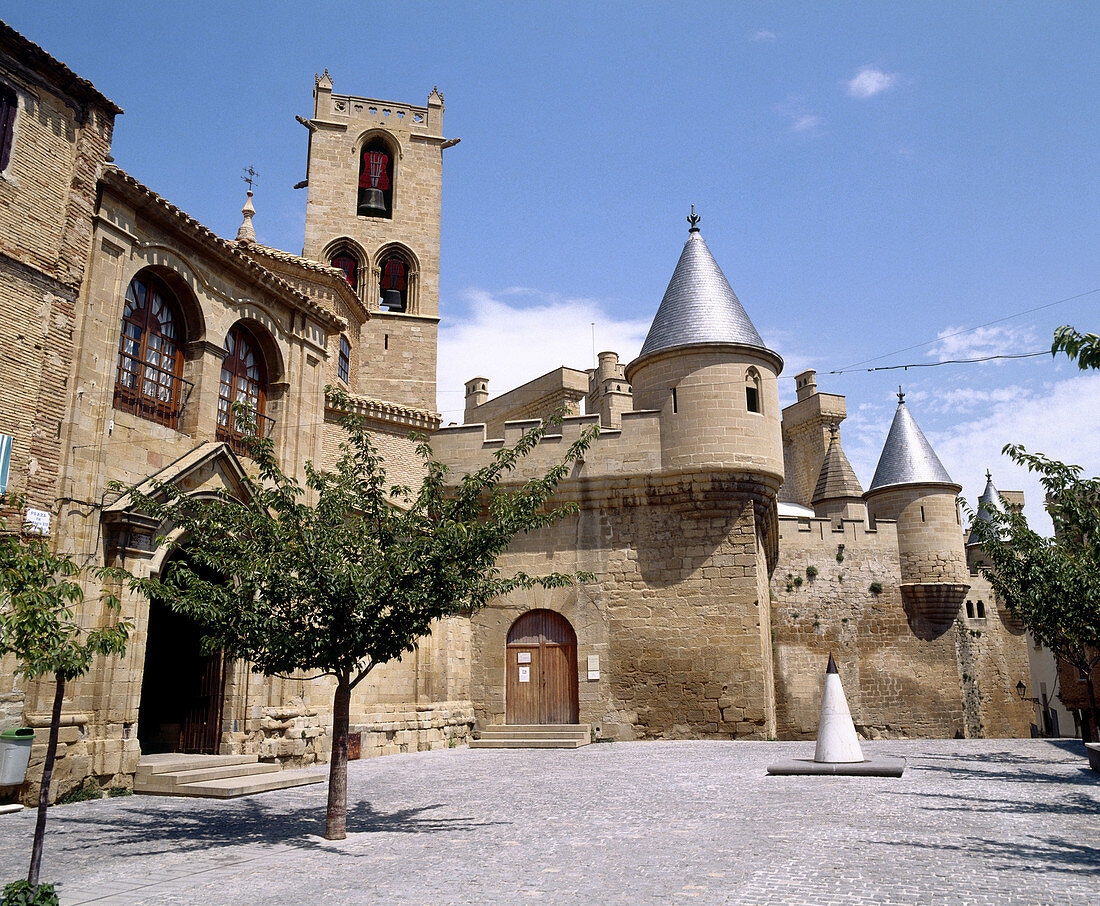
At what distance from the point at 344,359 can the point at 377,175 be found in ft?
30.0

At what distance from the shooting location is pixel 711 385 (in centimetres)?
1938

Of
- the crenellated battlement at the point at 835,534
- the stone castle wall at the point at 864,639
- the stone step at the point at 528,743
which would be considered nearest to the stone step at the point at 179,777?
the stone step at the point at 528,743

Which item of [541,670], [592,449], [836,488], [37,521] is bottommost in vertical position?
[541,670]

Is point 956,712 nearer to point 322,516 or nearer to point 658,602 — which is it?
point 658,602

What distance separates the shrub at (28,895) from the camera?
534 centimetres

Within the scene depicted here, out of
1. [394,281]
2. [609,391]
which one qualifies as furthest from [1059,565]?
[394,281]

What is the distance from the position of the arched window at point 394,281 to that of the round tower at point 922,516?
17.4 metres

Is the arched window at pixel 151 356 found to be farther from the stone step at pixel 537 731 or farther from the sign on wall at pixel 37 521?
the stone step at pixel 537 731

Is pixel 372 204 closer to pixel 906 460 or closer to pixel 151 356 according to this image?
pixel 151 356

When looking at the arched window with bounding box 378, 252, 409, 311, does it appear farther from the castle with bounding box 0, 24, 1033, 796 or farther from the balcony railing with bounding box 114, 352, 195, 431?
the balcony railing with bounding box 114, 352, 195, 431

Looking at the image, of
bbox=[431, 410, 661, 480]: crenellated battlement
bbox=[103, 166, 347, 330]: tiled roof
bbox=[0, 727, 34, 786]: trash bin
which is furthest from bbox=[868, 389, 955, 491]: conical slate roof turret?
bbox=[0, 727, 34, 786]: trash bin

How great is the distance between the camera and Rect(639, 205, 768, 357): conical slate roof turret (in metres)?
19.9

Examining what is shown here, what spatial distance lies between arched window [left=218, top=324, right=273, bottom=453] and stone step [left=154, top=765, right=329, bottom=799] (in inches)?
199

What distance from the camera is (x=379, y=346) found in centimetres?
3014
